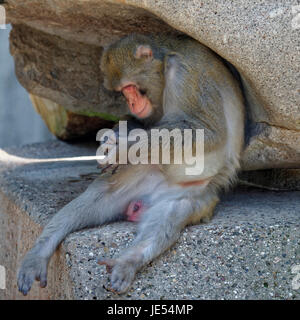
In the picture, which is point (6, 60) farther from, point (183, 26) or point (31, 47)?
point (183, 26)

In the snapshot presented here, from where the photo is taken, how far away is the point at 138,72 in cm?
297

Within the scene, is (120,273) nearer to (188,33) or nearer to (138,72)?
(138,72)

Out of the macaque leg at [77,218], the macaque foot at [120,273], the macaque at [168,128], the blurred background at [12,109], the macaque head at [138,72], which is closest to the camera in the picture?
the macaque foot at [120,273]

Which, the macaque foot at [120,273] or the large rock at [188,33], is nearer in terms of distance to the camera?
the macaque foot at [120,273]

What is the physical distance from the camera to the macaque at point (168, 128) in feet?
9.33

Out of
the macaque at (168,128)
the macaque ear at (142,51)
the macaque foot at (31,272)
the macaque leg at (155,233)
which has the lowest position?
the macaque foot at (31,272)

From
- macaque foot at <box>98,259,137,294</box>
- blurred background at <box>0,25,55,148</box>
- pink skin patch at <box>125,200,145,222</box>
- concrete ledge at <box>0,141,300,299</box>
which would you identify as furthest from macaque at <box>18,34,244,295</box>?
blurred background at <box>0,25,55,148</box>

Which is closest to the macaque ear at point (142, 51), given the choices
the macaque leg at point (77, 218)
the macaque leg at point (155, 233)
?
the macaque leg at point (77, 218)

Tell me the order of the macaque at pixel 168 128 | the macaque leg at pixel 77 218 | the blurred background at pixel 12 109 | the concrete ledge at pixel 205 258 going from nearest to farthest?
the concrete ledge at pixel 205 258, the macaque leg at pixel 77 218, the macaque at pixel 168 128, the blurred background at pixel 12 109

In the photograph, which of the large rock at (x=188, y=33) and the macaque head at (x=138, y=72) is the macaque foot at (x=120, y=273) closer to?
the macaque head at (x=138, y=72)

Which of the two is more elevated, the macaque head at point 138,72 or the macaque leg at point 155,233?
the macaque head at point 138,72

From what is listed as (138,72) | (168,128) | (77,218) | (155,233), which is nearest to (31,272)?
(77,218)

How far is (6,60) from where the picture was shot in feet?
27.6

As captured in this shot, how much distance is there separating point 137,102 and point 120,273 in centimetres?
96
